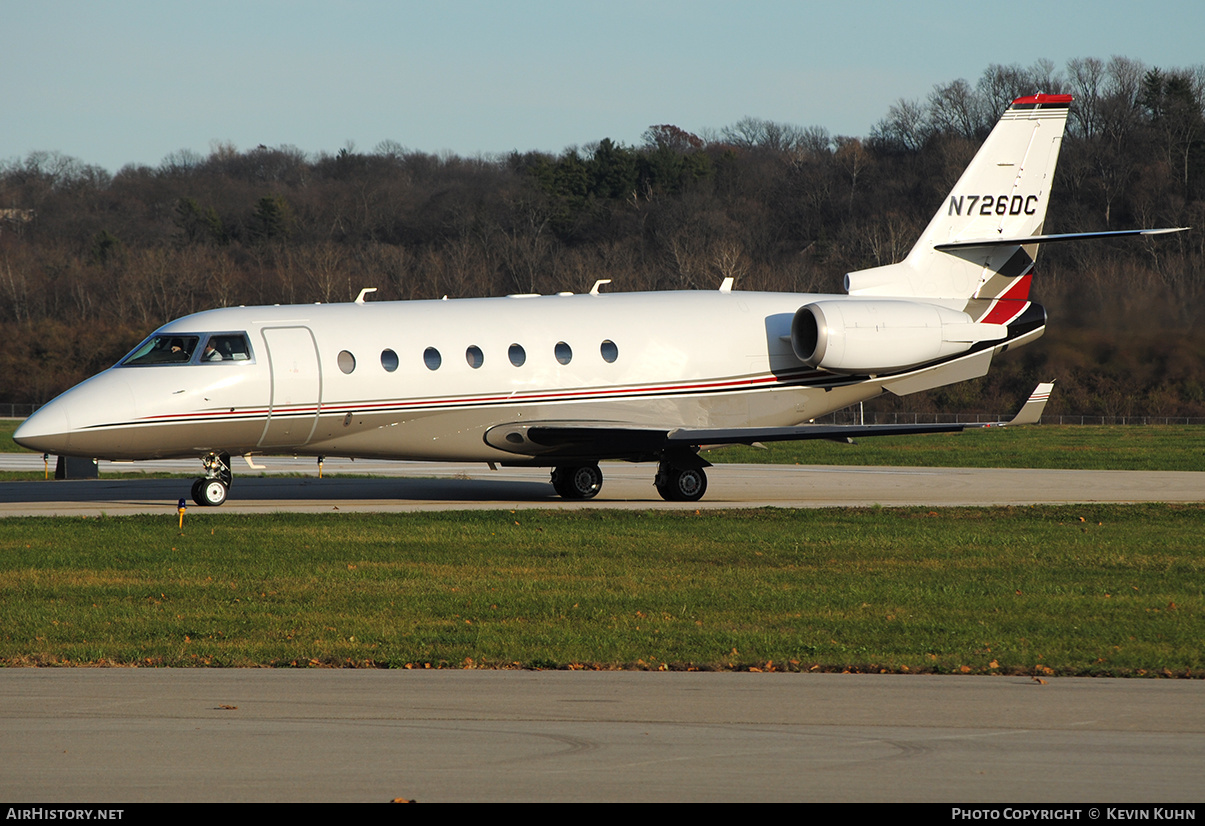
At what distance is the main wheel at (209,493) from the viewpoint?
22.3 meters

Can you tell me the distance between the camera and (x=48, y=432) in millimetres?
20281

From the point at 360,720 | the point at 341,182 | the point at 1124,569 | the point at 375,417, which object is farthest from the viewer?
the point at 341,182

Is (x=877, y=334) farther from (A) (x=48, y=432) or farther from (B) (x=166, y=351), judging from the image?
(A) (x=48, y=432)

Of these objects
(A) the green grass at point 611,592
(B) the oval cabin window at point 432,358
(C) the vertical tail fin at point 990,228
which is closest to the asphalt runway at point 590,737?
(A) the green grass at point 611,592

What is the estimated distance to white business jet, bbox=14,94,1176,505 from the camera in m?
21.4

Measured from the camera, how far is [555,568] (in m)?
15.4

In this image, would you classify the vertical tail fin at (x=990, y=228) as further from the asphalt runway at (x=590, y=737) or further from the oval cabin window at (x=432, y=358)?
the asphalt runway at (x=590, y=737)

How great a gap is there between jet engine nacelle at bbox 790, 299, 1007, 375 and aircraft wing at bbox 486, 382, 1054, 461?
1875 millimetres

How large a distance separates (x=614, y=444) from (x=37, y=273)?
261 ft

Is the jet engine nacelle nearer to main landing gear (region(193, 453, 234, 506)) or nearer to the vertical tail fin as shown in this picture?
the vertical tail fin

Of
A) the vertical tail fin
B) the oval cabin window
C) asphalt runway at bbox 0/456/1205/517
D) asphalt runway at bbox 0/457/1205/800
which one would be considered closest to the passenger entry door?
asphalt runway at bbox 0/456/1205/517
